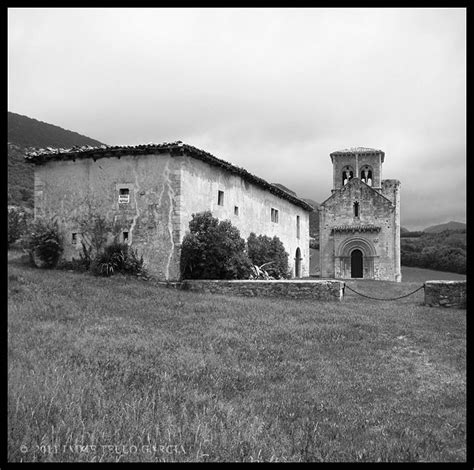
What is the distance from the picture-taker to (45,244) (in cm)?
2064

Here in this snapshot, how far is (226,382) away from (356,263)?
37.6 m

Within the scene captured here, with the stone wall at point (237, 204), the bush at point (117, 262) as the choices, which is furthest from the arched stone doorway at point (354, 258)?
the bush at point (117, 262)

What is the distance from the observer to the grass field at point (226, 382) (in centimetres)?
446

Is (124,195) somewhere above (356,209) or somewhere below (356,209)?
below

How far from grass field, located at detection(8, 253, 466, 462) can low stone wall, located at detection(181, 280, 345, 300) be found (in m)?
3.33

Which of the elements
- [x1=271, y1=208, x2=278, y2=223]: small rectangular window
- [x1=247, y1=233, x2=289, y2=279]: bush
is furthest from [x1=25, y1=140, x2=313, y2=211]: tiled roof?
[x1=271, y1=208, x2=278, y2=223]: small rectangular window

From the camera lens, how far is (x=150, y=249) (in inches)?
774

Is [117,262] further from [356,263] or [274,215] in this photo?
[356,263]

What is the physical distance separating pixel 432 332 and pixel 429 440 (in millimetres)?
7178

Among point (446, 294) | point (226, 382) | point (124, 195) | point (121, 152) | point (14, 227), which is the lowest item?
point (226, 382)

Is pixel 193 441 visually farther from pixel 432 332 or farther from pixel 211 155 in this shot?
pixel 211 155

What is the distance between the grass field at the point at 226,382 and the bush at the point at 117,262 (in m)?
4.68

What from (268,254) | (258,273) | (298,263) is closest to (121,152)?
(258,273)

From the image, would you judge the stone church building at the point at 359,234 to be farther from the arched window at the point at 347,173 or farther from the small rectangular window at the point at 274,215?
the small rectangular window at the point at 274,215
